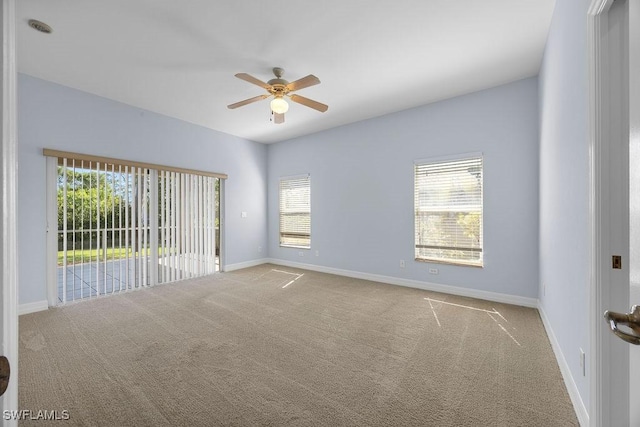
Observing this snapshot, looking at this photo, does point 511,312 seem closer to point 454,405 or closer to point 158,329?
point 454,405

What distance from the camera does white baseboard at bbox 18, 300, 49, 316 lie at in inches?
129

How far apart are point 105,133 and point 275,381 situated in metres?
Answer: 4.23

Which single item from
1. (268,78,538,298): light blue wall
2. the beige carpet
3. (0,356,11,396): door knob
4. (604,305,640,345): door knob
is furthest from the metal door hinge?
(268,78,538,298): light blue wall

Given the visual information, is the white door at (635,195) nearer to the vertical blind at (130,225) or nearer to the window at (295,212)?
the vertical blind at (130,225)

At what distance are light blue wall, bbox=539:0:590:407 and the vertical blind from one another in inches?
201

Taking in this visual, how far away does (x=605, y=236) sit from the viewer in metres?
1.27

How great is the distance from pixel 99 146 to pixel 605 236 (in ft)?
17.7

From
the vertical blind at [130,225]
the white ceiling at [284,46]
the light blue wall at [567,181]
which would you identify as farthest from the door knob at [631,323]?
the vertical blind at [130,225]

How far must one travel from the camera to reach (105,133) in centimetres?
401

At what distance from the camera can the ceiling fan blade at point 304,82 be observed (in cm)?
271

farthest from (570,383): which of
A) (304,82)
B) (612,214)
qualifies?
(304,82)

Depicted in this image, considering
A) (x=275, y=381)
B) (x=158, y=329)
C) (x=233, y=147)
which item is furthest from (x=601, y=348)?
(x=233, y=147)

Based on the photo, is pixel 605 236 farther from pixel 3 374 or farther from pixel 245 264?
pixel 245 264

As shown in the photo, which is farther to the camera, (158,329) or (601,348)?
(158,329)
